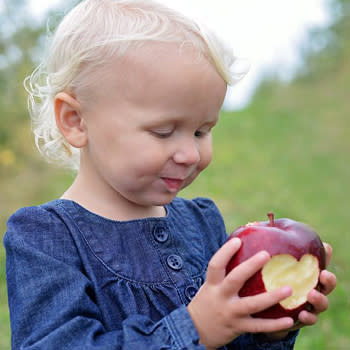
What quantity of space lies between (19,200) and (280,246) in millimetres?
3912

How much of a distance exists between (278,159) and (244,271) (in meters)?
6.41

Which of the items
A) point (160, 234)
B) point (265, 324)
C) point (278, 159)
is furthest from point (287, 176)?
point (265, 324)

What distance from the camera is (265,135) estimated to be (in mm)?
8773

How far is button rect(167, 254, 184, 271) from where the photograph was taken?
5.16 ft

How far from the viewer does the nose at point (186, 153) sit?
1463mm

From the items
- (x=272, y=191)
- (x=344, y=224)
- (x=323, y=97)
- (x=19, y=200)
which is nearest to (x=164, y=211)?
(x=19, y=200)

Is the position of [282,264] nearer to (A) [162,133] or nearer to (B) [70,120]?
(A) [162,133]

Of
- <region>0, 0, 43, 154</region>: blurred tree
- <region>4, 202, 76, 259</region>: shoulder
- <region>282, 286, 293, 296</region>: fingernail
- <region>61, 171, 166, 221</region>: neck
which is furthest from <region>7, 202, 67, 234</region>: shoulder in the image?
<region>0, 0, 43, 154</region>: blurred tree

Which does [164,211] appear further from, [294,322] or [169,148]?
[294,322]

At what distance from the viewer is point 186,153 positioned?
4.81ft

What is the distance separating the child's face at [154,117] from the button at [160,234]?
0.11 meters

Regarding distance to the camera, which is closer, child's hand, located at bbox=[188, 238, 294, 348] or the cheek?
child's hand, located at bbox=[188, 238, 294, 348]

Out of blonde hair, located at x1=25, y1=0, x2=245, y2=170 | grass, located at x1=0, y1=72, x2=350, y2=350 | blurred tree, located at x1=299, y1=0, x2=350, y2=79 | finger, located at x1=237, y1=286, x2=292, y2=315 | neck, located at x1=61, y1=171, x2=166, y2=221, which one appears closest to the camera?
finger, located at x1=237, y1=286, x2=292, y2=315

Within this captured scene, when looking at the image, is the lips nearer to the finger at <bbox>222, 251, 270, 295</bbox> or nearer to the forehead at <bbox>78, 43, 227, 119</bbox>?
the forehead at <bbox>78, 43, 227, 119</bbox>
